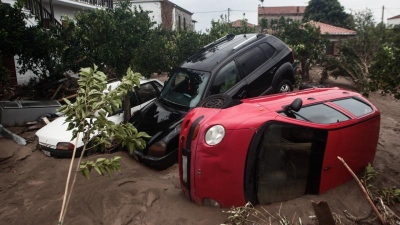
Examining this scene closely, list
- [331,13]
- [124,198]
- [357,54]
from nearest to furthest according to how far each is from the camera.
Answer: [124,198] < [357,54] < [331,13]

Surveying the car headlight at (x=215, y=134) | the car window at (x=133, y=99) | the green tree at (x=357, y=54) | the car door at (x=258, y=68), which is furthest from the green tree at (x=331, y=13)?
the car headlight at (x=215, y=134)

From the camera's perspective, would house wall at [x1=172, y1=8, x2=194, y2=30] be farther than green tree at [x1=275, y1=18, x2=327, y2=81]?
Yes

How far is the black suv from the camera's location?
5.56 meters

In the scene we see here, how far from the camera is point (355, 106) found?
4691mm

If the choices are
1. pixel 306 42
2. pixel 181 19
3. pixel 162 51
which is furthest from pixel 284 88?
pixel 181 19

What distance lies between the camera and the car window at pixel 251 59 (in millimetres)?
6716

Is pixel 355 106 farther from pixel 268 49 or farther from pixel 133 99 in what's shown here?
pixel 133 99

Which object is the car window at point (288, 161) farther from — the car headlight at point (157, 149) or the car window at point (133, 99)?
the car window at point (133, 99)

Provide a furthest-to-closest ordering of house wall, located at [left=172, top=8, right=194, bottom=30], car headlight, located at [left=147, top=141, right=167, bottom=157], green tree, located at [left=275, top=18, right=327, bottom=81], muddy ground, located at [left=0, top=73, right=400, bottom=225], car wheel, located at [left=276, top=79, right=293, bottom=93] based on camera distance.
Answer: house wall, located at [left=172, top=8, right=194, bottom=30]
green tree, located at [left=275, top=18, right=327, bottom=81]
car wheel, located at [left=276, top=79, right=293, bottom=93]
car headlight, located at [left=147, top=141, right=167, bottom=157]
muddy ground, located at [left=0, top=73, right=400, bottom=225]

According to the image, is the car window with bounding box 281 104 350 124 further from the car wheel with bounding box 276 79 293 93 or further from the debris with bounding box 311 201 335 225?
the car wheel with bounding box 276 79 293 93

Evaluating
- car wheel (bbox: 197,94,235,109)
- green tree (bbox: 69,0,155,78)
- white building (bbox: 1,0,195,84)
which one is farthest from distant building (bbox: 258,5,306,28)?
car wheel (bbox: 197,94,235,109)

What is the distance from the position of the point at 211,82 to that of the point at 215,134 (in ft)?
8.99

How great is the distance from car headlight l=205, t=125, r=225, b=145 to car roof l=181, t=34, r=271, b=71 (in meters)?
2.98

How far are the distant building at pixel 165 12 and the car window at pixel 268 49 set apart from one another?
19383 millimetres
